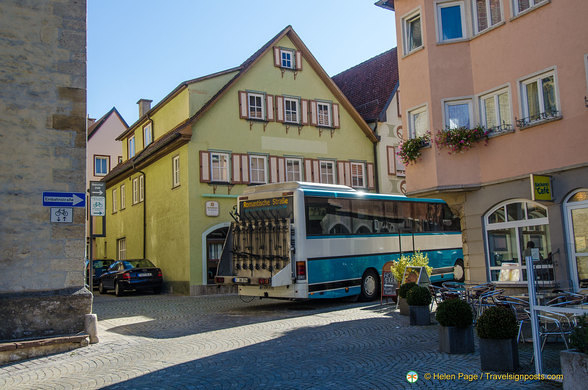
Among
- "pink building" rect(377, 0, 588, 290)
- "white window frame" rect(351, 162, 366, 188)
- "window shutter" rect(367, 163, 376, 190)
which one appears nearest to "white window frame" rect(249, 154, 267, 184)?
"white window frame" rect(351, 162, 366, 188)

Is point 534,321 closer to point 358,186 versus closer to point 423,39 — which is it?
point 423,39

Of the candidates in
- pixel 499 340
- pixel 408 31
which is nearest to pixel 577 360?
pixel 499 340

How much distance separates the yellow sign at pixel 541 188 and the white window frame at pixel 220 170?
14.7m

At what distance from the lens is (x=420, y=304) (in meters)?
11.5

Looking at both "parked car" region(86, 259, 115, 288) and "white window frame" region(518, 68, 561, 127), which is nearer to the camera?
"white window frame" region(518, 68, 561, 127)

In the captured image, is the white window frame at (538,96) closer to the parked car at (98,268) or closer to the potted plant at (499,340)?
the potted plant at (499,340)

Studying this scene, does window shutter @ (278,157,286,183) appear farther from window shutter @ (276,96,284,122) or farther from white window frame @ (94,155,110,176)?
white window frame @ (94,155,110,176)

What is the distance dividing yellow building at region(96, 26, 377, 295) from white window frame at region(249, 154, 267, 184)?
0.04 m

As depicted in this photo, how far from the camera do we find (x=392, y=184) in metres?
29.2

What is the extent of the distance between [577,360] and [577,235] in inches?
272

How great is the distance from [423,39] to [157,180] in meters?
16.2

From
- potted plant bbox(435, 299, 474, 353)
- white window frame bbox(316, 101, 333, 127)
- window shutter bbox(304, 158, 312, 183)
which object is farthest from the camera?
white window frame bbox(316, 101, 333, 127)

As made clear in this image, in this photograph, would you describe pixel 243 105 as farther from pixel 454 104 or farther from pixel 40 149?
pixel 40 149

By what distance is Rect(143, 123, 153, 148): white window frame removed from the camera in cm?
2946
